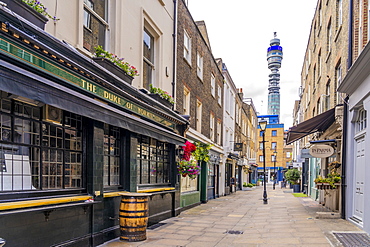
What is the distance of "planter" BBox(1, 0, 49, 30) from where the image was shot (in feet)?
15.4

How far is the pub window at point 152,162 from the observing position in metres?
9.88

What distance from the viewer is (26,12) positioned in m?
4.94

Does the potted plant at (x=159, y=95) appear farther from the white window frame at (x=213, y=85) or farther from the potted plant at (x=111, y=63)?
the white window frame at (x=213, y=85)

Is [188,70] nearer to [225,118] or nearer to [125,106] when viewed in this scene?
[125,106]

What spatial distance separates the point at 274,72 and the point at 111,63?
490ft

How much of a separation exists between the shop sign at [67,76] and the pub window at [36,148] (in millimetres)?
666

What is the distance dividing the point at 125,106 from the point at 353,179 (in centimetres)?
723

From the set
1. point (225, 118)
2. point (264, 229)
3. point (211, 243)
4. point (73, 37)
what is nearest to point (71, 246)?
point (211, 243)

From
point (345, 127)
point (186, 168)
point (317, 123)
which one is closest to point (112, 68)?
point (186, 168)

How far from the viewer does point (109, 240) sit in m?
7.48

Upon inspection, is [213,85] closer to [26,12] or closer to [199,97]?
[199,97]

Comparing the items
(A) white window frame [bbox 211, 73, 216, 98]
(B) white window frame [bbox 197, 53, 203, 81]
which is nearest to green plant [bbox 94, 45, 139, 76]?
(B) white window frame [bbox 197, 53, 203, 81]

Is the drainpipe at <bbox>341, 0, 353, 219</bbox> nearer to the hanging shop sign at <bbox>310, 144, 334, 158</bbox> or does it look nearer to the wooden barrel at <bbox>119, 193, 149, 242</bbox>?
the hanging shop sign at <bbox>310, 144, 334, 158</bbox>

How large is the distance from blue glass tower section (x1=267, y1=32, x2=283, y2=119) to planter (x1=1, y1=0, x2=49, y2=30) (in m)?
150
